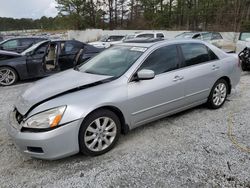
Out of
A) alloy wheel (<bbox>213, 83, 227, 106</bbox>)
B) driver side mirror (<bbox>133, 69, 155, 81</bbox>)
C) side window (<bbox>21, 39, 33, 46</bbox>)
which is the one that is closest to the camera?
driver side mirror (<bbox>133, 69, 155, 81</bbox>)

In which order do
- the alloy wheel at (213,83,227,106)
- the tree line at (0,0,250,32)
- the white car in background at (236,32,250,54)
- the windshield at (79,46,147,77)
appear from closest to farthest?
the windshield at (79,46,147,77), the alloy wheel at (213,83,227,106), the white car in background at (236,32,250,54), the tree line at (0,0,250,32)

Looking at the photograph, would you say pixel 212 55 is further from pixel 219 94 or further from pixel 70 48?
pixel 70 48

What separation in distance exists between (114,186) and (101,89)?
1.20 m

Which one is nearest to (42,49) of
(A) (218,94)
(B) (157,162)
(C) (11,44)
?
(C) (11,44)

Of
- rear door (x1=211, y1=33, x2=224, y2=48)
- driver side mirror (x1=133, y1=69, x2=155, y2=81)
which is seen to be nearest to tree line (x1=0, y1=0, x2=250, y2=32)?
rear door (x1=211, y1=33, x2=224, y2=48)

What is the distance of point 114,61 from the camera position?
3770 millimetres

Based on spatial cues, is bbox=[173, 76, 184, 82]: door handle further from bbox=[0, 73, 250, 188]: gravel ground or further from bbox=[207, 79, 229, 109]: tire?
bbox=[207, 79, 229, 109]: tire

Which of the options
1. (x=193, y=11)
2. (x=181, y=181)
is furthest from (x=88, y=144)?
(x=193, y=11)

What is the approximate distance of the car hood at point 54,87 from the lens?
9.61ft

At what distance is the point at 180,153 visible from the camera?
10.0 ft

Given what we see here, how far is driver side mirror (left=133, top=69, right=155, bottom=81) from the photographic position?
3.24 meters

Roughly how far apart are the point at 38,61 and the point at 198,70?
16.6ft

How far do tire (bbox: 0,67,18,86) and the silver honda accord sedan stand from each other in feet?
12.8

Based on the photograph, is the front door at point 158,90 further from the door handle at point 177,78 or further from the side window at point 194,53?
the side window at point 194,53
